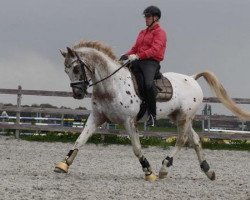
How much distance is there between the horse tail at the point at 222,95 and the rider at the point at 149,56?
1.56 metres

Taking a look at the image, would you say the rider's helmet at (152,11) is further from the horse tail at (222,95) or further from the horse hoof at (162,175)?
the horse hoof at (162,175)

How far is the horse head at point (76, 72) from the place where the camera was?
842 centimetres

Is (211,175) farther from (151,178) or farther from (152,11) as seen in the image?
(152,11)

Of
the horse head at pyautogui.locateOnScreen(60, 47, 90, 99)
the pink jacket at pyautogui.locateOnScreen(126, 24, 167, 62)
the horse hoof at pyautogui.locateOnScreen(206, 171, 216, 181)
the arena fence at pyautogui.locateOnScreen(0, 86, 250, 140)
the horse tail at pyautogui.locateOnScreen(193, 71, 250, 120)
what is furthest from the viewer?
the arena fence at pyautogui.locateOnScreen(0, 86, 250, 140)

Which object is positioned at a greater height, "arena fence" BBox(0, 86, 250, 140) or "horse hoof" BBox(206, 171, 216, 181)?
"arena fence" BBox(0, 86, 250, 140)

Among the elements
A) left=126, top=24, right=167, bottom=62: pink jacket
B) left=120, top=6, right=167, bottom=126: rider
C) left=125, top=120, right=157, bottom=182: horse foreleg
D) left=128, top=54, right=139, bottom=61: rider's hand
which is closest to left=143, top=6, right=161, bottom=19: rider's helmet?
left=120, top=6, right=167, bottom=126: rider

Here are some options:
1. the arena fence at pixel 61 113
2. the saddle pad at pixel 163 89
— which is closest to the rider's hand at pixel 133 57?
the saddle pad at pixel 163 89

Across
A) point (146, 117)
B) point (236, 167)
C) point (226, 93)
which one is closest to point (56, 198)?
point (146, 117)

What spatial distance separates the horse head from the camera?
27.6 feet

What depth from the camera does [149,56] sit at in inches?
346

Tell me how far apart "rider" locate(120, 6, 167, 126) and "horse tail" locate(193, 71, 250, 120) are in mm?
1560

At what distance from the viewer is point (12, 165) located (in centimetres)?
1031

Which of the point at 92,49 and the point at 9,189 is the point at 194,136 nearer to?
the point at 92,49

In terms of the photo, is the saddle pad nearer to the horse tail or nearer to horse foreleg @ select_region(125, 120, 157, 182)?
horse foreleg @ select_region(125, 120, 157, 182)
